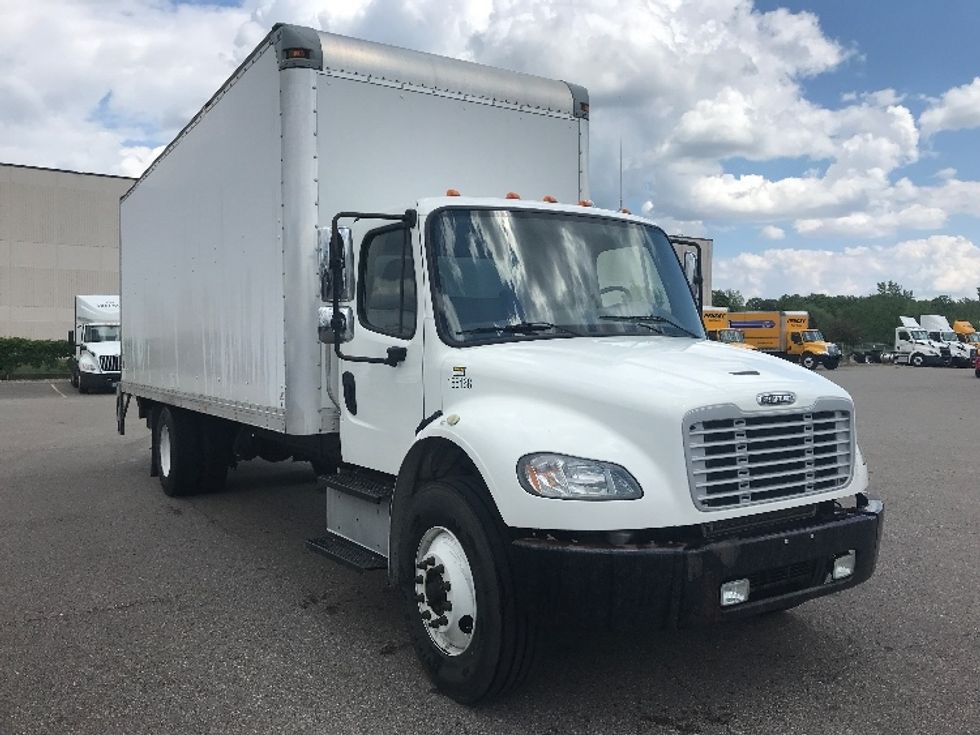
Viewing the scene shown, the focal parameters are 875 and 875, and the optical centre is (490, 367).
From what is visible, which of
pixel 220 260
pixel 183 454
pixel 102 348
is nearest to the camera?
pixel 220 260

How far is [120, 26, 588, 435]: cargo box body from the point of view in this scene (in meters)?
5.59

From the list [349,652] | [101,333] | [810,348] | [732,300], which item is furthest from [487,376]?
[732,300]

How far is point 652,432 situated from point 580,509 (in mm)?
450

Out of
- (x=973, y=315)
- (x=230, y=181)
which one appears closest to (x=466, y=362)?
(x=230, y=181)

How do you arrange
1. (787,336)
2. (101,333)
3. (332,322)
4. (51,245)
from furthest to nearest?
1. (787,336)
2. (51,245)
3. (101,333)
4. (332,322)

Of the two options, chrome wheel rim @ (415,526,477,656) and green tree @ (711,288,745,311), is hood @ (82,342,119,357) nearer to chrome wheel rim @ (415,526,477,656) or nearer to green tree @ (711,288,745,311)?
chrome wheel rim @ (415,526,477,656)

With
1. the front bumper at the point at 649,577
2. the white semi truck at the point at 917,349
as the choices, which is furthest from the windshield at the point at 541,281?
the white semi truck at the point at 917,349

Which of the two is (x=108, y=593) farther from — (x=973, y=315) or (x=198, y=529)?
(x=973, y=315)

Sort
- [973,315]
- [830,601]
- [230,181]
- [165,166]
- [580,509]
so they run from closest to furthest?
1. [580,509]
2. [830,601]
3. [230,181]
4. [165,166]
5. [973,315]

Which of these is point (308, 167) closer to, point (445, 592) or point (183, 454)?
point (445, 592)

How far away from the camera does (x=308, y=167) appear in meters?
5.54

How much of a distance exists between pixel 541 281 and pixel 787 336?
164 ft

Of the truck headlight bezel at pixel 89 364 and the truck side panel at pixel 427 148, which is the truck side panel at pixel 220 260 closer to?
the truck side panel at pixel 427 148

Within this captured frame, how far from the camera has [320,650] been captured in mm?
4781
